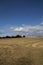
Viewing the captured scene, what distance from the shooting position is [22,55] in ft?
23.2

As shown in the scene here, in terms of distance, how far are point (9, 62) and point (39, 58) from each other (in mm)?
1460

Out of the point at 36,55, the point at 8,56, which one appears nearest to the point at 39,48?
the point at 36,55

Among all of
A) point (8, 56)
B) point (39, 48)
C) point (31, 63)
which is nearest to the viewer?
point (31, 63)

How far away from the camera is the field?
269 inches

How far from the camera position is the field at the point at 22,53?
6.83 meters

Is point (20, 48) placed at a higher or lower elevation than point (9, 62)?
higher

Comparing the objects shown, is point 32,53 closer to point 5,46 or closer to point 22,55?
point 22,55

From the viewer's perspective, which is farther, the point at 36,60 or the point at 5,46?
the point at 5,46

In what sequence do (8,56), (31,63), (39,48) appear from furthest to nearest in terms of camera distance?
(39,48) → (8,56) → (31,63)

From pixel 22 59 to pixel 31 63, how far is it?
0.48 m

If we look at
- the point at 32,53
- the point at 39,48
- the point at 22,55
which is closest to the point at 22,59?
the point at 22,55

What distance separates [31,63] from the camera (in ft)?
21.9

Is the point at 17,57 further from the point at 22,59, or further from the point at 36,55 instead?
the point at 36,55

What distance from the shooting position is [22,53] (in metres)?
7.20
